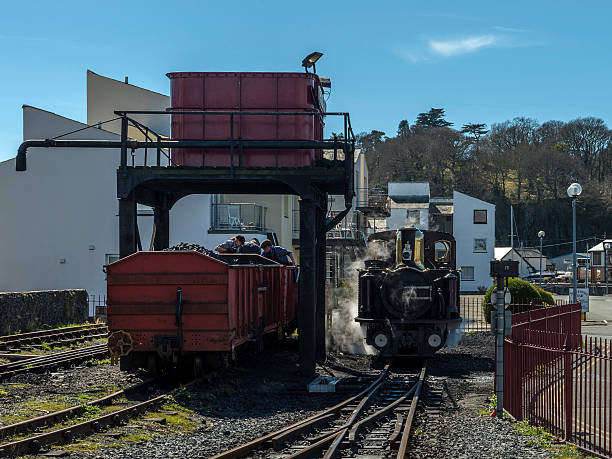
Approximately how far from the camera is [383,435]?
1013 cm

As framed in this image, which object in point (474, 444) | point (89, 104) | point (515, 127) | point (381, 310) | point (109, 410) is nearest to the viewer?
point (474, 444)

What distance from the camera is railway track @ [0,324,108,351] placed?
1952 centimetres

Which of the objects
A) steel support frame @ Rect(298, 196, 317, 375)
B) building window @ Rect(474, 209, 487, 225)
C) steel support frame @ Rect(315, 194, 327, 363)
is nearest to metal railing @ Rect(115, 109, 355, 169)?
steel support frame @ Rect(298, 196, 317, 375)

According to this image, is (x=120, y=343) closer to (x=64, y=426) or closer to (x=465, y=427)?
(x=64, y=426)

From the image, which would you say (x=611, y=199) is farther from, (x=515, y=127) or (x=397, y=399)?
(x=397, y=399)

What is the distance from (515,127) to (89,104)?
94.2m

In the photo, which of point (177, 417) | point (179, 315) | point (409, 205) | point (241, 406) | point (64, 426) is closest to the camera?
point (64, 426)

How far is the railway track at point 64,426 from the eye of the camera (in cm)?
854

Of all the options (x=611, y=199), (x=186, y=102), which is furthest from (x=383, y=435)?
(x=611, y=199)

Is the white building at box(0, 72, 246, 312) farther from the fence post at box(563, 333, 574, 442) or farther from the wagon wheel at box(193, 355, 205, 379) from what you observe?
the fence post at box(563, 333, 574, 442)

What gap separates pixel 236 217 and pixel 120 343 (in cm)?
2204

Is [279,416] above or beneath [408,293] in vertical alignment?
beneath

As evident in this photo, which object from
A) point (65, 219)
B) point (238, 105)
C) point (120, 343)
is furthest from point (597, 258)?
point (120, 343)

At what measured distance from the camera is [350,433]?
381 inches
